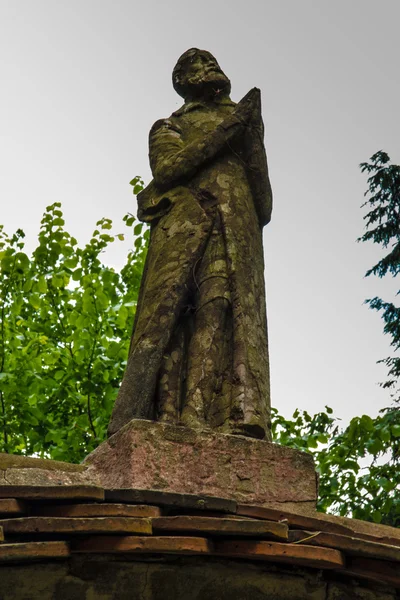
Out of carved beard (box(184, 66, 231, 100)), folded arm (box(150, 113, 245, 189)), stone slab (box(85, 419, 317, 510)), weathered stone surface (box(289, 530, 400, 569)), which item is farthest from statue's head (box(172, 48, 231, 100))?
weathered stone surface (box(289, 530, 400, 569))

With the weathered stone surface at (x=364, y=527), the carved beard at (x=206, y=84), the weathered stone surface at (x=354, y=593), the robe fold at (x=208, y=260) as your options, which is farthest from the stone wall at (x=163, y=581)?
the carved beard at (x=206, y=84)

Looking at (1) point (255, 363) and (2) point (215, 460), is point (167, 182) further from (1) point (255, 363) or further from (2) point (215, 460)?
(2) point (215, 460)

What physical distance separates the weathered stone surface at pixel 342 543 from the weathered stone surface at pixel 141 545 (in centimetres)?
44

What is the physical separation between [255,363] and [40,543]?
1.93 m

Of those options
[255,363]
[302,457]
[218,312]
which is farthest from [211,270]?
[302,457]

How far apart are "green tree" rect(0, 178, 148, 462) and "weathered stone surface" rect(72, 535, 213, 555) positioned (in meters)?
6.31

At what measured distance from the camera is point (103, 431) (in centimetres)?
1012

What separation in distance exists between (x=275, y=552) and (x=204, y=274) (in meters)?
2.09

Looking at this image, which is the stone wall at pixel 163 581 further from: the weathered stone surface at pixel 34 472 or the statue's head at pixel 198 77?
the statue's head at pixel 198 77

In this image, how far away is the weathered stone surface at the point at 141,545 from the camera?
329 centimetres

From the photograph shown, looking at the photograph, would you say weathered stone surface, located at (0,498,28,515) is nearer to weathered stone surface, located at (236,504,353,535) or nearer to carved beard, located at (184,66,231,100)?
weathered stone surface, located at (236,504,353,535)

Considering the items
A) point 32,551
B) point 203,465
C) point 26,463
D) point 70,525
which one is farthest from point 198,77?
point 32,551

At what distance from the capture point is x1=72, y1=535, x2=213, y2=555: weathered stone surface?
3293 millimetres

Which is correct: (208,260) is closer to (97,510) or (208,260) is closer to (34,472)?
(34,472)
